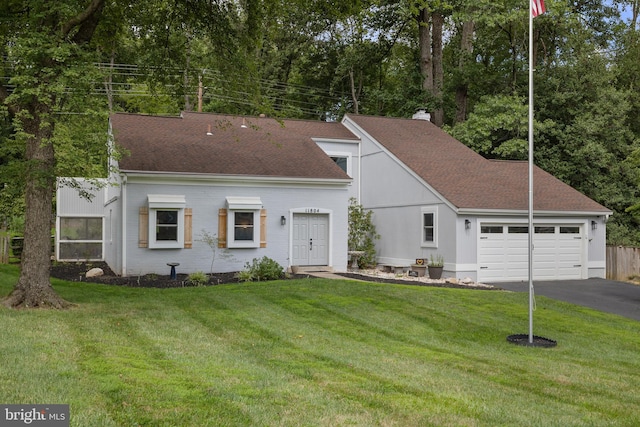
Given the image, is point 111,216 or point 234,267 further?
point 111,216

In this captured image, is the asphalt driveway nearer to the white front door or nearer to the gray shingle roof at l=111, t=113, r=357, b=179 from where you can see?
the white front door

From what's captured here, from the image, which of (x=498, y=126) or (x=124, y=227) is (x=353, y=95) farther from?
(x=124, y=227)

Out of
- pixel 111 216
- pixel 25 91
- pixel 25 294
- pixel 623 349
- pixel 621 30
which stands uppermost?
pixel 621 30

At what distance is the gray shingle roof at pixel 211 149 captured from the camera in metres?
20.1

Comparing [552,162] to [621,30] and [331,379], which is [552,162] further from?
[331,379]

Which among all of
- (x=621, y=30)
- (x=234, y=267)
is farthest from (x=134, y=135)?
(x=621, y=30)

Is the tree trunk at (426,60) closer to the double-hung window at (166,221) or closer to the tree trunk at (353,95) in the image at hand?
the tree trunk at (353,95)

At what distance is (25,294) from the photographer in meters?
12.2

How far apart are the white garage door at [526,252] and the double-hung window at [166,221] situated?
938cm

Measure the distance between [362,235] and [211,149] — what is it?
6.58 m

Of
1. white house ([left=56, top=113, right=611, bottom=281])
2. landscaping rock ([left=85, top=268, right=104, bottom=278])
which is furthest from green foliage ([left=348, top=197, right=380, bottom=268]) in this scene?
landscaping rock ([left=85, top=268, right=104, bottom=278])

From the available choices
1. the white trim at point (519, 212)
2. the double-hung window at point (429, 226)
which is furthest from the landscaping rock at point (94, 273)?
the white trim at point (519, 212)

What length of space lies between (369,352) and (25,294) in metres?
6.92

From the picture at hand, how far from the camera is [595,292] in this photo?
18.8m
